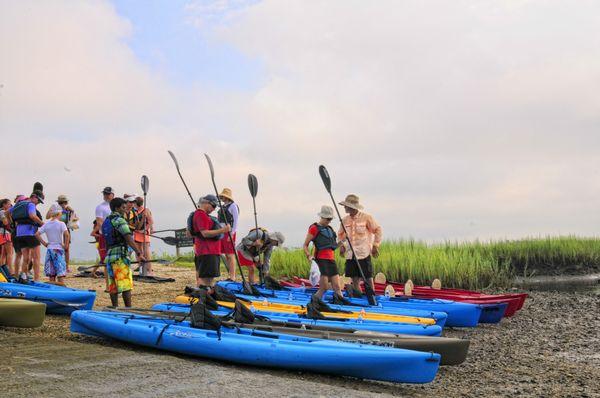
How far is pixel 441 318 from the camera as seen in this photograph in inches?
337

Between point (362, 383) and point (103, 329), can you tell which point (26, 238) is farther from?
point (362, 383)

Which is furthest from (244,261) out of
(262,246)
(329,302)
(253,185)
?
(329,302)

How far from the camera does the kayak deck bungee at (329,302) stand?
28.3 feet

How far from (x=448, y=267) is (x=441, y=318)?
6.43 metres

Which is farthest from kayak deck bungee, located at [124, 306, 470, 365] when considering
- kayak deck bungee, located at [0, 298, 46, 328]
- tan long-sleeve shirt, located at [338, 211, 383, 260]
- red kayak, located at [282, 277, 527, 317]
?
red kayak, located at [282, 277, 527, 317]

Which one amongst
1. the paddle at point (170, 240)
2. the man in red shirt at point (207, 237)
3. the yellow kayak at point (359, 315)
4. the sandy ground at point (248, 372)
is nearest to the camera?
the sandy ground at point (248, 372)

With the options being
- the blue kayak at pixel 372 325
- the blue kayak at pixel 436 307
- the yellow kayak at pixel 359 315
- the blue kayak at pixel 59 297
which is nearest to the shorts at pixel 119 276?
the blue kayak at pixel 59 297

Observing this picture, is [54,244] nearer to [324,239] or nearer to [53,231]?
[53,231]

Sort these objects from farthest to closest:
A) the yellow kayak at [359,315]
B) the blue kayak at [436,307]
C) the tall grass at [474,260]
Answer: the tall grass at [474,260] < the blue kayak at [436,307] < the yellow kayak at [359,315]

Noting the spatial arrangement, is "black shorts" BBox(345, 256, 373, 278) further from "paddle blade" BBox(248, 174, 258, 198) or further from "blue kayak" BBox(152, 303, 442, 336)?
"paddle blade" BBox(248, 174, 258, 198)

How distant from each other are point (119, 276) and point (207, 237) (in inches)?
44.7

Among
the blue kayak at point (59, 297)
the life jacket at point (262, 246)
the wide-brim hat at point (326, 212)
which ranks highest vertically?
the wide-brim hat at point (326, 212)

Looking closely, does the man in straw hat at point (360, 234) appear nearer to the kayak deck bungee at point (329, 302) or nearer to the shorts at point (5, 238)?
the kayak deck bungee at point (329, 302)

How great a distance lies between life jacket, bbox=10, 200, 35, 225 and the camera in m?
11.0
